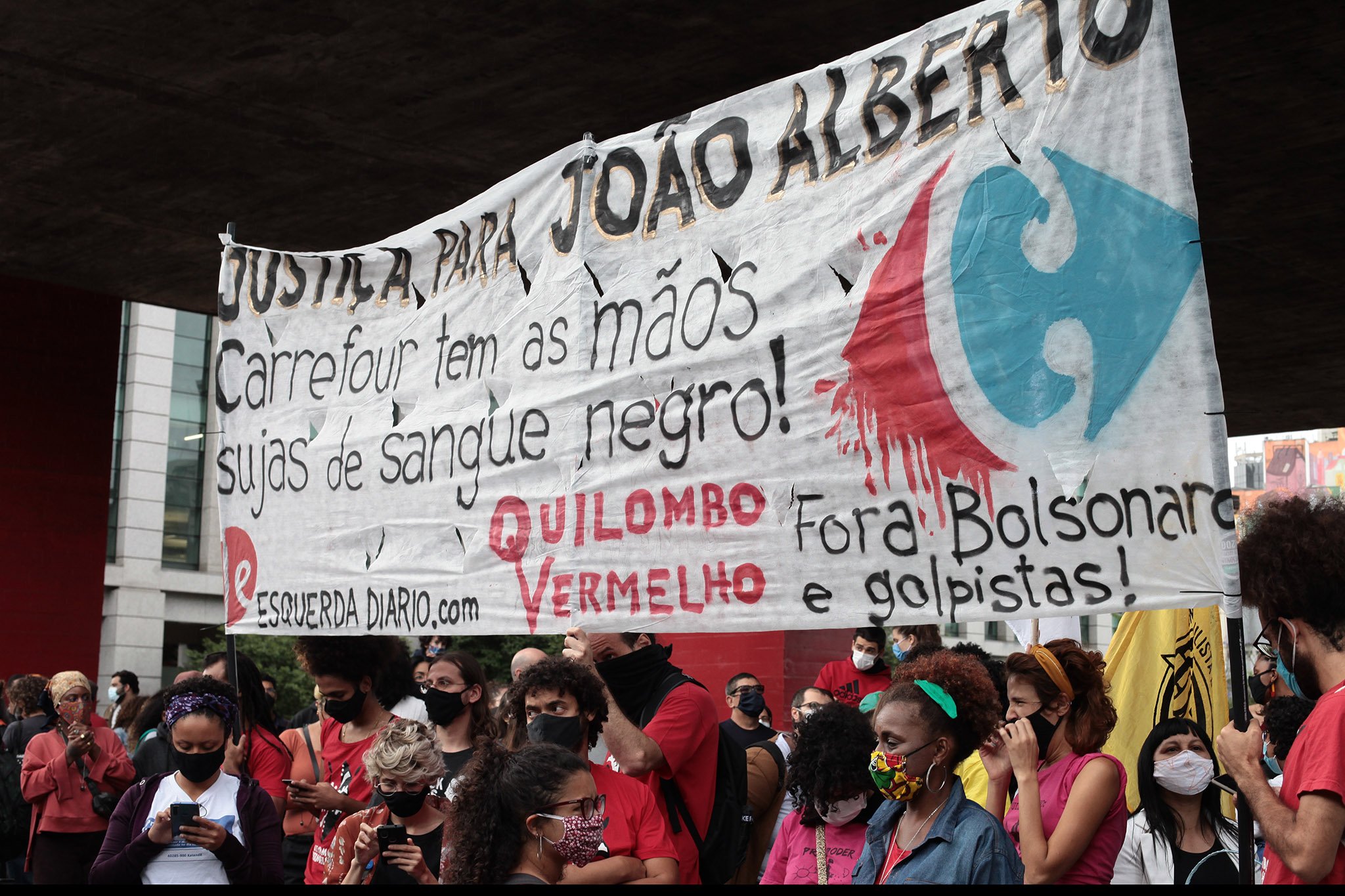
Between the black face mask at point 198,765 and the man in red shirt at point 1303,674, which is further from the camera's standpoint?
the black face mask at point 198,765

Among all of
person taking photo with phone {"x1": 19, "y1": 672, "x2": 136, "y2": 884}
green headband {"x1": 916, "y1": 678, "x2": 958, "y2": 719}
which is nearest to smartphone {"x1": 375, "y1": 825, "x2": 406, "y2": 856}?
green headband {"x1": 916, "y1": 678, "x2": 958, "y2": 719}

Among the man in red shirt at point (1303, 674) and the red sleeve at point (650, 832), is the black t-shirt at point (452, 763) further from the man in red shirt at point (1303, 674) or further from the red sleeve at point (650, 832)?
the man in red shirt at point (1303, 674)

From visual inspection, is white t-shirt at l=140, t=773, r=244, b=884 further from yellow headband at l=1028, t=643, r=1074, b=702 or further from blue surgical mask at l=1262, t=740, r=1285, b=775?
blue surgical mask at l=1262, t=740, r=1285, b=775

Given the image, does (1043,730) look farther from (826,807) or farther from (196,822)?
(196,822)

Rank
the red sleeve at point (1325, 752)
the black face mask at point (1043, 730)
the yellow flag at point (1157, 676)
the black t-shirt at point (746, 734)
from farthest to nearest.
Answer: the black t-shirt at point (746, 734), the yellow flag at point (1157, 676), the black face mask at point (1043, 730), the red sleeve at point (1325, 752)

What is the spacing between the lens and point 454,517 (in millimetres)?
5297

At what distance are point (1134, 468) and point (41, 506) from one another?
1237cm

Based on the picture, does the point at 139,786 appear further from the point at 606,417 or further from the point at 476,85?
the point at 476,85

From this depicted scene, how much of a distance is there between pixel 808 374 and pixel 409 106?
6.37 metres

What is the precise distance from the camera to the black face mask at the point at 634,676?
489 cm

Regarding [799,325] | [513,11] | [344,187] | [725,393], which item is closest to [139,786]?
[725,393]

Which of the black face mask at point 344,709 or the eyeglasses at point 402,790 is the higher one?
the black face mask at point 344,709

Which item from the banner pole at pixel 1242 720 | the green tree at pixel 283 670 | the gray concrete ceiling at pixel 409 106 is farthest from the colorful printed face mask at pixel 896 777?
the green tree at pixel 283 670

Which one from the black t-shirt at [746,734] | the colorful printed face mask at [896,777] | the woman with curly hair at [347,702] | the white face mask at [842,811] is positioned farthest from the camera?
the black t-shirt at [746,734]
